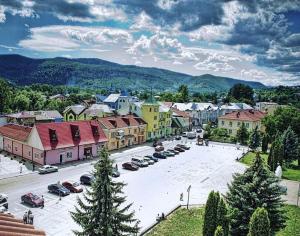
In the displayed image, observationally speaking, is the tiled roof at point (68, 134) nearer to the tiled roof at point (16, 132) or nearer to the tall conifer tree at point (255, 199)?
the tiled roof at point (16, 132)

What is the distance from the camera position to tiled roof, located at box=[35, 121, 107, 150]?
4797 centimetres

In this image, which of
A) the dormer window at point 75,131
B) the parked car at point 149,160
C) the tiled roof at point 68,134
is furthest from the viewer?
the parked car at point 149,160

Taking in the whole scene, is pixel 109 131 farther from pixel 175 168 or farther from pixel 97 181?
pixel 97 181

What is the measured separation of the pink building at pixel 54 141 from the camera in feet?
156

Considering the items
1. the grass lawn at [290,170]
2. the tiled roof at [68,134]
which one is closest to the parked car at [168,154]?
the tiled roof at [68,134]

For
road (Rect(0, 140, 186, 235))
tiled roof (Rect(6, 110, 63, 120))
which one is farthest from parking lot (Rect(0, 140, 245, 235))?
tiled roof (Rect(6, 110, 63, 120))

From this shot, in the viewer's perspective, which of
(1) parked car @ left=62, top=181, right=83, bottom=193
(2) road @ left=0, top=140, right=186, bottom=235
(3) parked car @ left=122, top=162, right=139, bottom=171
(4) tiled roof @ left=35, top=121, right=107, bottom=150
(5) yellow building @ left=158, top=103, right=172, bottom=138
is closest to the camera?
(2) road @ left=0, top=140, right=186, bottom=235

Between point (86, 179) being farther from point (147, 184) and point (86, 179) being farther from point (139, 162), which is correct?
point (139, 162)

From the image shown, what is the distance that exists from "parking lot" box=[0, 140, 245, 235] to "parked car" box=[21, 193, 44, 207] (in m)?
0.60

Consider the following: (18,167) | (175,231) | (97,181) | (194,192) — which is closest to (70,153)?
(18,167)

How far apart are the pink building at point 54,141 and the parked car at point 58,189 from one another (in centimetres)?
1105

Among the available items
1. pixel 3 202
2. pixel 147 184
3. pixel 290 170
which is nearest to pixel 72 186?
pixel 3 202

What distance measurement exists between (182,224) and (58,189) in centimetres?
1440

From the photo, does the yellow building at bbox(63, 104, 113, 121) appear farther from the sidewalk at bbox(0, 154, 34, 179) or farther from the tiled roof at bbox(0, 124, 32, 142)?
the sidewalk at bbox(0, 154, 34, 179)
